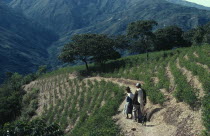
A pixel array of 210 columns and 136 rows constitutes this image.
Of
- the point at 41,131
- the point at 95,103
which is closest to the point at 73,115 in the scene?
the point at 95,103

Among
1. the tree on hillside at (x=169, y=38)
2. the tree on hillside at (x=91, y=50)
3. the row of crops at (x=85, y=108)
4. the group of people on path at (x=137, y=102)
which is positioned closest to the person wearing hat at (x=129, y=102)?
the group of people on path at (x=137, y=102)

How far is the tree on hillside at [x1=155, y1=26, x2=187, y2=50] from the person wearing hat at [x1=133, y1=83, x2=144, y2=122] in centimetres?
5058

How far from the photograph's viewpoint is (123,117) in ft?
47.1

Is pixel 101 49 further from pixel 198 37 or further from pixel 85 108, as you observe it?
pixel 198 37

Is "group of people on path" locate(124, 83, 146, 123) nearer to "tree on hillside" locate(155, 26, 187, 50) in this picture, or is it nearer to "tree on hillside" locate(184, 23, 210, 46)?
"tree on hillside" locate(184, 23, 210, 46)

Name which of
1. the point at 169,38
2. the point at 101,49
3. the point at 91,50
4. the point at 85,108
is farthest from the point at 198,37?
the point at 85,108

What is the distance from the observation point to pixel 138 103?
1243 cm

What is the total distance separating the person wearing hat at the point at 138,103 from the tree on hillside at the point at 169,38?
166 ft

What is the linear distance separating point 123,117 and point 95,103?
7815mm

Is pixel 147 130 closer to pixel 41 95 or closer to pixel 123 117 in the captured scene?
pixel 123 117

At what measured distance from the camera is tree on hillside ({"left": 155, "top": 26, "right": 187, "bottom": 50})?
61.3m

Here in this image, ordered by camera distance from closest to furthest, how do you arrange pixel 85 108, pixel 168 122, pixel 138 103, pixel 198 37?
1. pixel 168 122
2. pixel 138 103
3. pixel 85 108
4. pixel 198 37

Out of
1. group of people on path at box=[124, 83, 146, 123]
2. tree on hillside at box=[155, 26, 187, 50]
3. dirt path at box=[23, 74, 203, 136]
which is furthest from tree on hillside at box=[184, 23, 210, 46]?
group of people on path at box=[124, 83, 146, 123]

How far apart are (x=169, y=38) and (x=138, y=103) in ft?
174
